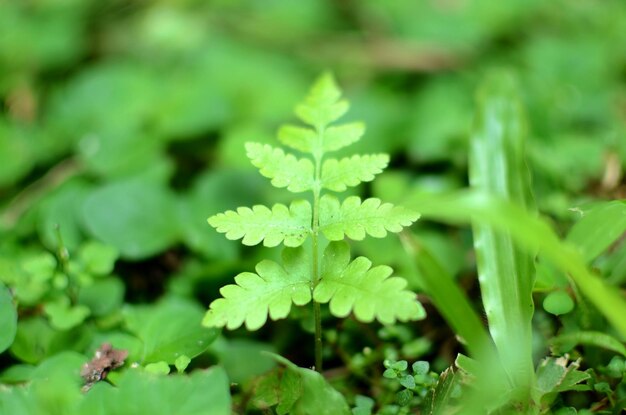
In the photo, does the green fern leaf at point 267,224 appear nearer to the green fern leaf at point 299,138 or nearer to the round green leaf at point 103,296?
the green fern leaf at point 299,138

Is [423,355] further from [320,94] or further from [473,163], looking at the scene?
[320,94]

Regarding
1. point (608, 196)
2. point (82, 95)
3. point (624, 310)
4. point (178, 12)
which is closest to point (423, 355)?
point (624, 310)

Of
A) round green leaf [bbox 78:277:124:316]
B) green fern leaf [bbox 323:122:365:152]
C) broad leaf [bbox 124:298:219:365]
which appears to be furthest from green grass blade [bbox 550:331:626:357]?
round green leaf [bbox 78:277:124:316]

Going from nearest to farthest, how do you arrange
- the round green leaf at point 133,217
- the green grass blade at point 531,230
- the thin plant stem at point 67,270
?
the green grass blade at point 531,230 < the thin plant stem at point 67,270 < the round green leaf at point 133,217

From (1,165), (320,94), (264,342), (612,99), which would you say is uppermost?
(320,94)

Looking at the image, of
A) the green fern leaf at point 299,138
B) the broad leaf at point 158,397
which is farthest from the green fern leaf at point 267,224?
the broad leaf at point 158,397

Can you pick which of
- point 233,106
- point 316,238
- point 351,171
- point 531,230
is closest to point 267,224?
point 316,238

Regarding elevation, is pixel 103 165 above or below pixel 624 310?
below
